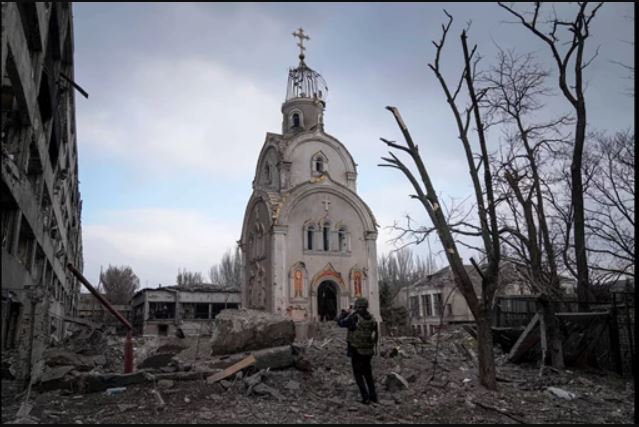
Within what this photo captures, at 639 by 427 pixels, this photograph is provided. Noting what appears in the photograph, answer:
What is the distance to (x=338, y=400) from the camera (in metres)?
8.94

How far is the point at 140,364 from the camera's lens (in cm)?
1263

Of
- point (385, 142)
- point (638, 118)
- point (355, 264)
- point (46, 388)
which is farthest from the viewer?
point (355, 264)

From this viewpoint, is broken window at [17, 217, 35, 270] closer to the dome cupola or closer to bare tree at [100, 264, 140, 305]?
the dome cupola

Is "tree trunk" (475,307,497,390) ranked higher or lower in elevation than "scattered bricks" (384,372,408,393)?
higher

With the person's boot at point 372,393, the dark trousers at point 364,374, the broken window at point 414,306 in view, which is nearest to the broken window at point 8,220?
the dark trousers at point 364,374

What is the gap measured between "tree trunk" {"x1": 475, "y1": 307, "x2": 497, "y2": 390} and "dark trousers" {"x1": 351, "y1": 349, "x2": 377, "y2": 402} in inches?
111

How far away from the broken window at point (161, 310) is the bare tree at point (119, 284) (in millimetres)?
20091

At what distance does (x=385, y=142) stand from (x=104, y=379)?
790 centimetres

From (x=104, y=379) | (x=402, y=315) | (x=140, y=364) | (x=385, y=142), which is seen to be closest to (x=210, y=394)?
(x=104, y=379)

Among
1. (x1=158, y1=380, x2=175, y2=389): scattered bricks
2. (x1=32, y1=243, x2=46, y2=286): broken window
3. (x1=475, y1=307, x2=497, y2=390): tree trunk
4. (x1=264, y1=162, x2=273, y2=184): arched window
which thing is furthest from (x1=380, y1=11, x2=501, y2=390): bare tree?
(x1=264, y1=162, x2=273, y2=184): arched window

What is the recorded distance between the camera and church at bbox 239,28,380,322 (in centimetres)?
2467

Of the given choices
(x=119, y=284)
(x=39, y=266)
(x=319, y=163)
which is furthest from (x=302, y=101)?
(x=119, y=284)

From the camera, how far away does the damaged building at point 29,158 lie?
875cm

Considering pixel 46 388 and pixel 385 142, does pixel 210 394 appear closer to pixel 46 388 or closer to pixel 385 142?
pixel 46 388
